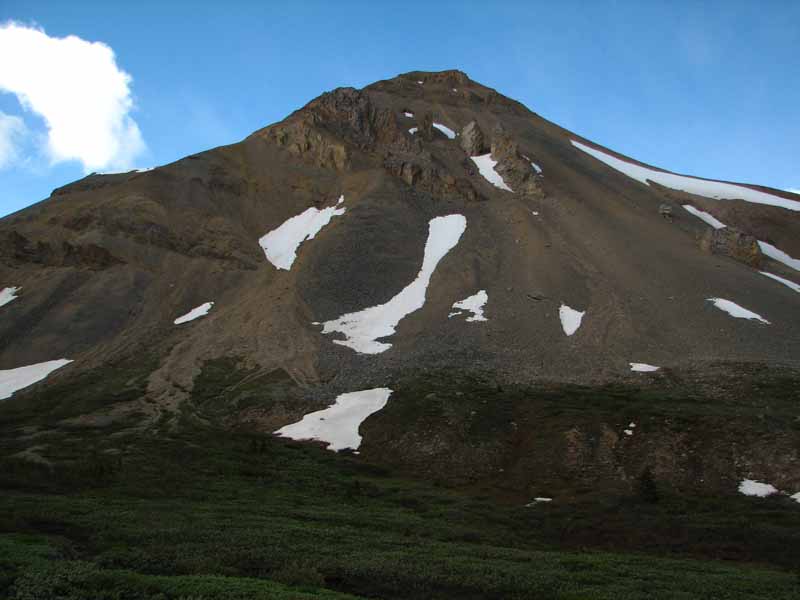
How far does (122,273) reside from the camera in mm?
73188

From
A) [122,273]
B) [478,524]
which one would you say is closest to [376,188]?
[122,273]

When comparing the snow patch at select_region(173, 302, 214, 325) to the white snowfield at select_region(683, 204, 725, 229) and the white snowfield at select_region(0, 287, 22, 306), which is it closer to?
the white snowfield at select_region(0, 287, 22, 306)

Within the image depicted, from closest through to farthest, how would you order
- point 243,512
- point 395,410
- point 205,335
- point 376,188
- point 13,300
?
point 243,512, point 395,410, point 205,335, point 13,300, point 376,188

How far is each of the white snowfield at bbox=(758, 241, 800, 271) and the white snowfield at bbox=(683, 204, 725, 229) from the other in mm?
6947

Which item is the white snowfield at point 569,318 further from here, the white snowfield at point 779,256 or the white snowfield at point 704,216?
the white snowfield at point 704,216

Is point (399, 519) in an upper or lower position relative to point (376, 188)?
lower

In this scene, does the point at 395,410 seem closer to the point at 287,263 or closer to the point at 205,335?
the point at 205,335

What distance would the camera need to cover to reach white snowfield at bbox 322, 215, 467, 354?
59.7 meters

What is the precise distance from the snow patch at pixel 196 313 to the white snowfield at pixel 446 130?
207ft

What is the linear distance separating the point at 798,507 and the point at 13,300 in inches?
2856

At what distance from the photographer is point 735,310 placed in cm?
6244

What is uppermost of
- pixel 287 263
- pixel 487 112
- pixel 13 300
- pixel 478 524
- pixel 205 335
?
pixel 487 112

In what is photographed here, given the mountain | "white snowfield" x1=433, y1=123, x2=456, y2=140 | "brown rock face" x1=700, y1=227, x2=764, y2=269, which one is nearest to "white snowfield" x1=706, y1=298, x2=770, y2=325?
the mountain

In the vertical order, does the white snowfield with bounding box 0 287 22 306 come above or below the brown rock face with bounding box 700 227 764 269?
below
